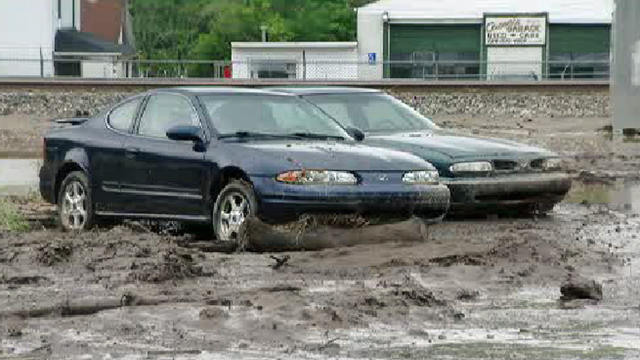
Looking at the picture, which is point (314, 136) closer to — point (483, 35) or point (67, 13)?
point (67, 13)

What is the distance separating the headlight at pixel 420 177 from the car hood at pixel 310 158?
51 mm

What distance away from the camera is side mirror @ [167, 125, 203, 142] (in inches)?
551

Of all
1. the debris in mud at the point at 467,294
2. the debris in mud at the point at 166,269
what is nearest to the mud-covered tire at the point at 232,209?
the debris in mud at the point at 166,269

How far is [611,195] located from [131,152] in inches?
289

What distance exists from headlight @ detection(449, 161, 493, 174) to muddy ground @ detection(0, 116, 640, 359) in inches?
38.7

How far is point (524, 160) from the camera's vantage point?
16500 millimetres

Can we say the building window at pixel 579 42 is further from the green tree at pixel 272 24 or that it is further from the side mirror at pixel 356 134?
the side mirror at pixel 356 134

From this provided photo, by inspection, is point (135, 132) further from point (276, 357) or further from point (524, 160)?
point (276, 357)

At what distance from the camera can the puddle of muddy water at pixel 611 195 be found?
18156mm

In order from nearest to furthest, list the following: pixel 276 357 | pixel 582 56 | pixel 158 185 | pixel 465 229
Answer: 1. pixel 276 357
2. pixel 158 185
3. pixel 465 229
4. pixel 582 56

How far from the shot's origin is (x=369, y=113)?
17.9 meters

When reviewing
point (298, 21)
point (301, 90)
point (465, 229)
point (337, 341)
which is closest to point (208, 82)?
point (301, 90)

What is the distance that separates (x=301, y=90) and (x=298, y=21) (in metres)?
72.6

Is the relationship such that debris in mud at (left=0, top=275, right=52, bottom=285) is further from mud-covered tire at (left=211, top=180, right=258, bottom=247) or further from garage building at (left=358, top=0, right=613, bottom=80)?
garage building at (left=358, top=0, right=613, bottom=80)
